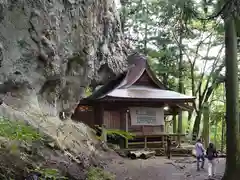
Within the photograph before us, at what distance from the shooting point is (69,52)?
13.4 metres

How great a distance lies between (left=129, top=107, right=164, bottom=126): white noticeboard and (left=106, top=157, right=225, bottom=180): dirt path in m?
4.12

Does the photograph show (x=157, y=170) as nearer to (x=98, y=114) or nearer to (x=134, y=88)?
(x=98, y=114)

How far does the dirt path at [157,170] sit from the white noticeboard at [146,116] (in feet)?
13.5

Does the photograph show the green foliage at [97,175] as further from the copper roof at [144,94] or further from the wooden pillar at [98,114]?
the wooden pillar at [98,114]

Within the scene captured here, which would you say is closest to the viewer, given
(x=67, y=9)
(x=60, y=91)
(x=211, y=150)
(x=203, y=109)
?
(x=211, y=150)

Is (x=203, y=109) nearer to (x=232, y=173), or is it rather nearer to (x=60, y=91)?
(x=60, y=91)

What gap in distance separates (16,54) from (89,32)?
15.7ft

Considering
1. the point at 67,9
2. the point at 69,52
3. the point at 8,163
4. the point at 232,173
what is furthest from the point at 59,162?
the point at 67,9

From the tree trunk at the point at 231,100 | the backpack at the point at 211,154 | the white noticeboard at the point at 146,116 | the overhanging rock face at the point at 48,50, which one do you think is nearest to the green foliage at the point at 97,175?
the overhanging rock face at the point at 48,50

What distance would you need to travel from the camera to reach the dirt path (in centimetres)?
1167

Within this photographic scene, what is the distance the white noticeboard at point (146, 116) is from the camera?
19328 mm

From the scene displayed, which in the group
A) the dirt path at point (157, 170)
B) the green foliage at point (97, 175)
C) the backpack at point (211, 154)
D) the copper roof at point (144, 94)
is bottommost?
the dirt path at point (157, 170)

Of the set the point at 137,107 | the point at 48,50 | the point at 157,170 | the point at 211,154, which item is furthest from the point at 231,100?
the point at 137,107

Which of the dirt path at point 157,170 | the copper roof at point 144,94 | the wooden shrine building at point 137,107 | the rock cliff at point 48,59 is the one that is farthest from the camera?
the wooden shrine building at point 137,107
